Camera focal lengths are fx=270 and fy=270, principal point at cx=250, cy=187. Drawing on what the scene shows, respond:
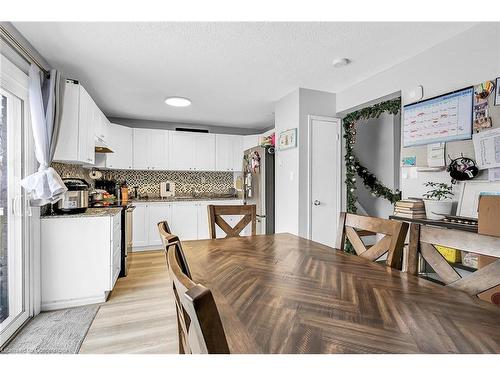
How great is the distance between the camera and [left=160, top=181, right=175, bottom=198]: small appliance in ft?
17.6

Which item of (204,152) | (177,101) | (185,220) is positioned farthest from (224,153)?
(177,101)

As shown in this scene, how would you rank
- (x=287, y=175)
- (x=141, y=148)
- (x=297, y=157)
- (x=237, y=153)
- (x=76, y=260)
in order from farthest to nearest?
(x=237, y=153), (x=141, y=148), (x=287, y=175), (x=297, y=157), (x=76, y=260)

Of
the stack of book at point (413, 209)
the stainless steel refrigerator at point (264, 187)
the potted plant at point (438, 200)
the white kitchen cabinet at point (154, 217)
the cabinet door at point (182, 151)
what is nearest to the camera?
the potted plant at point (438, 200)

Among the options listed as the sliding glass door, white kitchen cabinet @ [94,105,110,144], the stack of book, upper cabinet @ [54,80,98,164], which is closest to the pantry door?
the sliding glass door

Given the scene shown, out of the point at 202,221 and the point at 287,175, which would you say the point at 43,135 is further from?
the point at 202,221

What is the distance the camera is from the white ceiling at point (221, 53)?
83.2 inches

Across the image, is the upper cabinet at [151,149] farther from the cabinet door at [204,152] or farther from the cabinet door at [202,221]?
the cabinet door at [202,221]

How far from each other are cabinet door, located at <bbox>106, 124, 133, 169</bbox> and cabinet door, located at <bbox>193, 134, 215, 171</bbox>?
120 cm

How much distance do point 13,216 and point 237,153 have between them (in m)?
3.92

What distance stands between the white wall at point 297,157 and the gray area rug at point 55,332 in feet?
7.93

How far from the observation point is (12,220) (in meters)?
2.20

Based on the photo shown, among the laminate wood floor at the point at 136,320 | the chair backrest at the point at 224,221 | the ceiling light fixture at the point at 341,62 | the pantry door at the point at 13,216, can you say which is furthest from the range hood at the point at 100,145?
the ceiling light fixture at the point at 341,62

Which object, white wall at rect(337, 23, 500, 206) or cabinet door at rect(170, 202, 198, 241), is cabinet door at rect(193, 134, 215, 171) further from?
Result: white wall at rect(337, 23, 500, 206)
